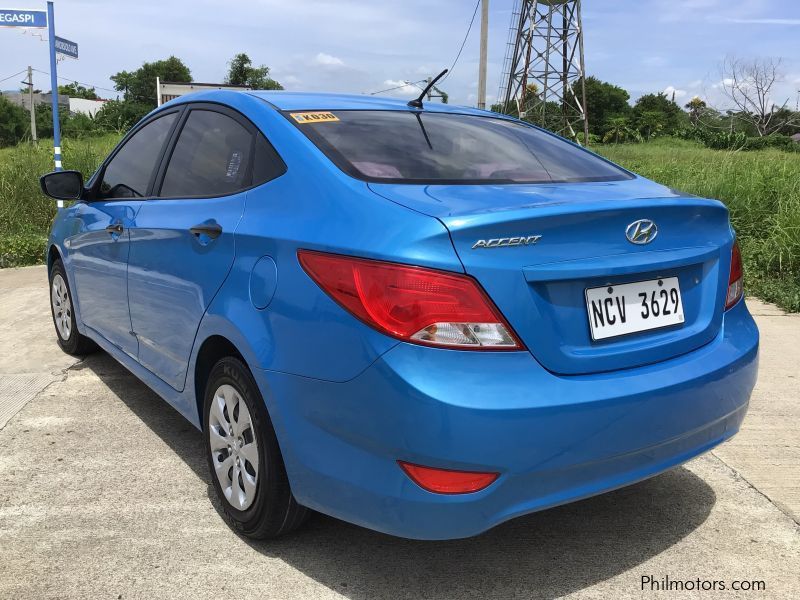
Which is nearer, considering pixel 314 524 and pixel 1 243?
pixel 314 524

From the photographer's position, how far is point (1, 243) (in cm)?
921

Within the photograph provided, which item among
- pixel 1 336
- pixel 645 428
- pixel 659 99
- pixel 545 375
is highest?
pixel 659 99

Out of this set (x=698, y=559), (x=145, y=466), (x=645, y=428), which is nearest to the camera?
(x=645, y=428)

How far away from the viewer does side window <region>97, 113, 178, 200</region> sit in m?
3.55

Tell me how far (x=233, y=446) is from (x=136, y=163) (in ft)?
6.03

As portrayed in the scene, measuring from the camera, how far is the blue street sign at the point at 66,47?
9.64m

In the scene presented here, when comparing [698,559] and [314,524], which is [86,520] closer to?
[314,524]

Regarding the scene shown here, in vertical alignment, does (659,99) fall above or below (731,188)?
above

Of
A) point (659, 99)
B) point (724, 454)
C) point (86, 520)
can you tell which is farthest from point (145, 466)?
point (659, 99)

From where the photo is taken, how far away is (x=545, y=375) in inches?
79.1

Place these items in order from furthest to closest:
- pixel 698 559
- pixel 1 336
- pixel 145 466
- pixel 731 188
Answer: pixel 731 188 → pixel 1 336 → pixel 145 466 → pixel 698 559

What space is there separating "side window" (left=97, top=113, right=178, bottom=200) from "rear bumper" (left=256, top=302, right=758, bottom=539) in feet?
5.64

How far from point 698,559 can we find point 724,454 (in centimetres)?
108

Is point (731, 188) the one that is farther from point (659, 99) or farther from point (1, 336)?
point (659, 99)
